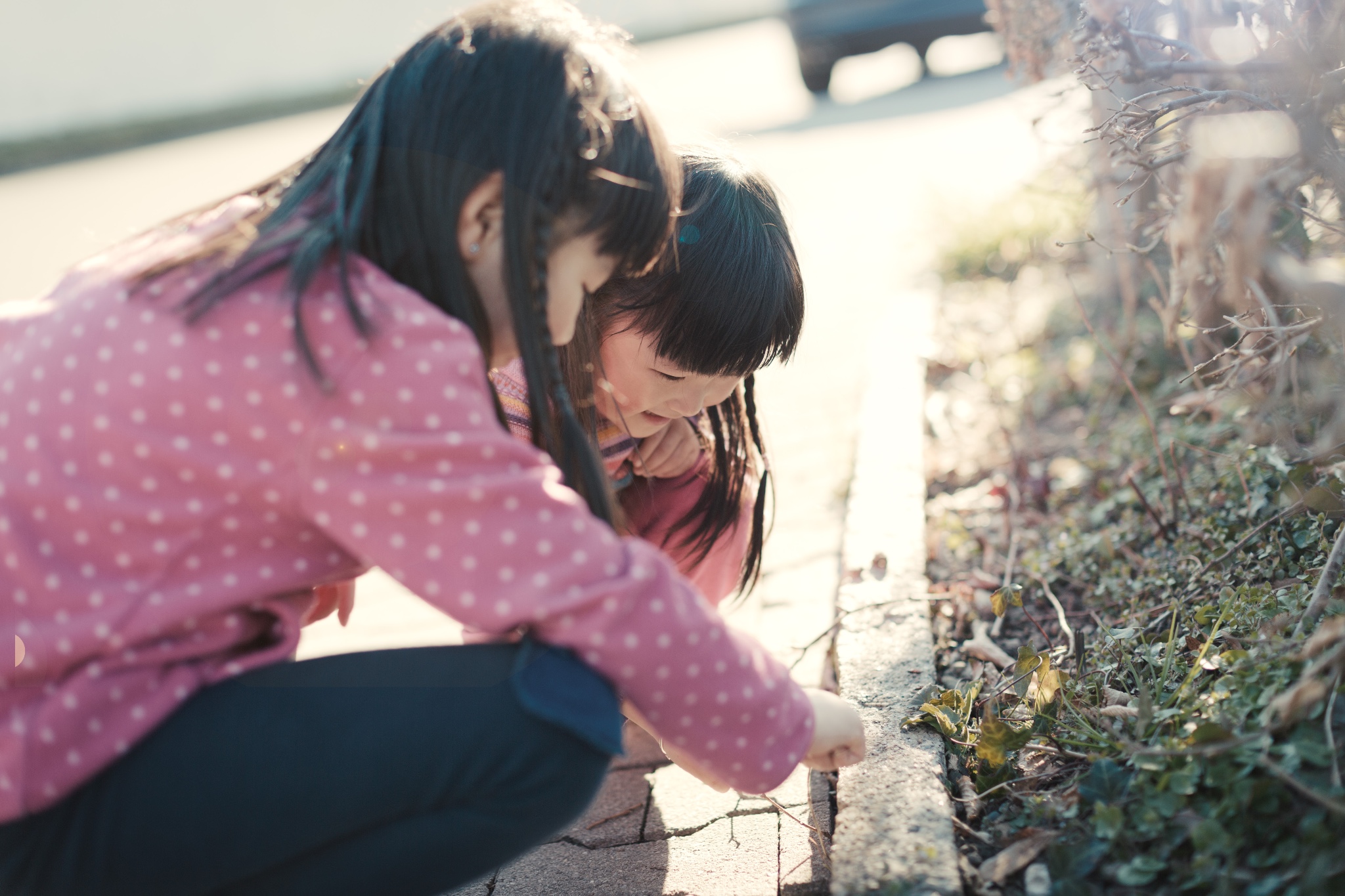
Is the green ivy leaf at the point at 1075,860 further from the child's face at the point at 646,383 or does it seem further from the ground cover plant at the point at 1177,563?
the child's face at the point at 646,383

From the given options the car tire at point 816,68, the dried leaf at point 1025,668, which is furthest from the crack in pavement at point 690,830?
the car tire at point 816,68

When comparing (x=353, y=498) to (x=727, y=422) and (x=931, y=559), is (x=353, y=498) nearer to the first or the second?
(x=727, y=422)

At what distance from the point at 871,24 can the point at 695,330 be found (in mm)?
7803

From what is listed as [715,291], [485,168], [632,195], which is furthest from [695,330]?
[485,168]

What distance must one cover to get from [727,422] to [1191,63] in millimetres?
931

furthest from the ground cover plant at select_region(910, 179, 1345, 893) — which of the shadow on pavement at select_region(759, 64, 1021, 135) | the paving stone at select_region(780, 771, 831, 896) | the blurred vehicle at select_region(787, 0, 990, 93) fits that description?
the blurred vehicle at select_region(787, 0, 990, 93)

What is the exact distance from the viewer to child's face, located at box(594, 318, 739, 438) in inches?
70.9

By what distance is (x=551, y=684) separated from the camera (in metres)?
→ 1.17

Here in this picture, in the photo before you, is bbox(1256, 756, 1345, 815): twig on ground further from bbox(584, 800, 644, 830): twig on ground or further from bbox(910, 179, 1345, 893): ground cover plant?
bbox(584, 800, 644, 830): twig on ground

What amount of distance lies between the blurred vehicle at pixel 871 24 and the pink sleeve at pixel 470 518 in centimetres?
807

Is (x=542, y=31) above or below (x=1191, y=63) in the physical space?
above

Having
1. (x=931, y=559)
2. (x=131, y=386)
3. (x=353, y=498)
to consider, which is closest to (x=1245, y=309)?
(x=931, y=559)

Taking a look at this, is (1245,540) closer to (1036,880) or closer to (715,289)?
(1036,880)

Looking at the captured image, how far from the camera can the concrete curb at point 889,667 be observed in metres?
1.38
